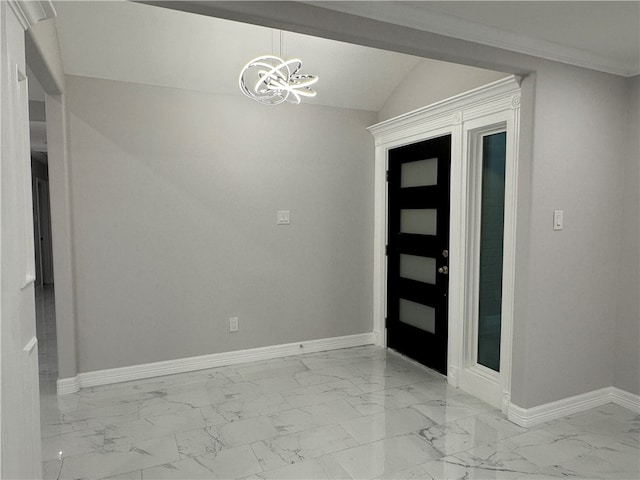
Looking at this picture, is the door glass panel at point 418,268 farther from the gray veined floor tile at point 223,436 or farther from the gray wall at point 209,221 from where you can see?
the gray veined floor tile at point 223,436

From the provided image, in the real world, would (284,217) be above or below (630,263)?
above

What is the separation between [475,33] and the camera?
233 cm

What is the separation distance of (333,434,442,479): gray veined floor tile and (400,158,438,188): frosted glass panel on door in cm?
209

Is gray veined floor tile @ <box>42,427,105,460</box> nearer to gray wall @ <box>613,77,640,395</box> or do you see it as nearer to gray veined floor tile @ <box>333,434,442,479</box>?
→ gray veined floor tile @ <box>333,434,442,479</box>

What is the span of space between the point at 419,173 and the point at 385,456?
7.81 feet

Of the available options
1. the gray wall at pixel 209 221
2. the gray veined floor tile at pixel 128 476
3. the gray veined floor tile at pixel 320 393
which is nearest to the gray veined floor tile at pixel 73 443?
the gray veined floor tile at pixel 128 476

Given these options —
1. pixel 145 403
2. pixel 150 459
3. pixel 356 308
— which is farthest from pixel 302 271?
pixel 150 459

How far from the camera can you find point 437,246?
12.0ft

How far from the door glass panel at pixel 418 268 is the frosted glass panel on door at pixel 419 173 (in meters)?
0.67

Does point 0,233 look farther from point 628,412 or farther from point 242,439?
point 628,412

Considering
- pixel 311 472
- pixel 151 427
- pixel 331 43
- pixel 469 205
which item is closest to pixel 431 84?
pixel 331 43

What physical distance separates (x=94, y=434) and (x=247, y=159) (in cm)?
240

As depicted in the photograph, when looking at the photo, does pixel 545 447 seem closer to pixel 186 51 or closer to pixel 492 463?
pixel 492 463

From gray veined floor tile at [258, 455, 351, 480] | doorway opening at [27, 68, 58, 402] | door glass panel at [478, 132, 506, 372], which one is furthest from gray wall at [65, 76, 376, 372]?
gray veined floor tile at [258, 455, 351, 480]
